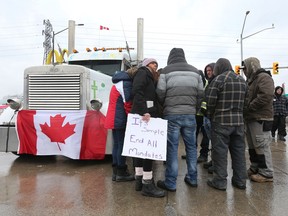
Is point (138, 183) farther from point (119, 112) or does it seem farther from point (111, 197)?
point (119, 112)

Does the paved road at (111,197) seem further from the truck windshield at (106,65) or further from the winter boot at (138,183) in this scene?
the truck windshield at (106,65)

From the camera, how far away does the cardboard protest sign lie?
3.81 metres

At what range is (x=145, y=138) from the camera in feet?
12.7

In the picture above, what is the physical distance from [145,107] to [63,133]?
8.40 ft

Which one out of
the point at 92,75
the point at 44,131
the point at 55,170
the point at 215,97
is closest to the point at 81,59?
the point at 92,75

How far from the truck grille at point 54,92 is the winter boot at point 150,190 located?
271 cm

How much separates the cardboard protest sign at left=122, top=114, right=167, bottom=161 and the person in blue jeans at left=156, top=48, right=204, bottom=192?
0.22m

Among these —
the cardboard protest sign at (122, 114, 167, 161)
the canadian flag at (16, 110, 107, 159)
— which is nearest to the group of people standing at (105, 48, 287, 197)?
the cardboard protest sign at (122, 114, 167, 161)

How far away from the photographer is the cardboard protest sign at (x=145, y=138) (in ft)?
12.5

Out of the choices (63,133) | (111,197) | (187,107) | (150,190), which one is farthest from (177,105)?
(63,133)

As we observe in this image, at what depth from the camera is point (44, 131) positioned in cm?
575

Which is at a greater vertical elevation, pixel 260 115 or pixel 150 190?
pixel 260 115

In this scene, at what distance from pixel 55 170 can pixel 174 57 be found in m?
3.08

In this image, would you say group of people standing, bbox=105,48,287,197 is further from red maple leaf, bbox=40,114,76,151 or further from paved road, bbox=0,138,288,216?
red maple leaf, bbox=40,114,76,151
